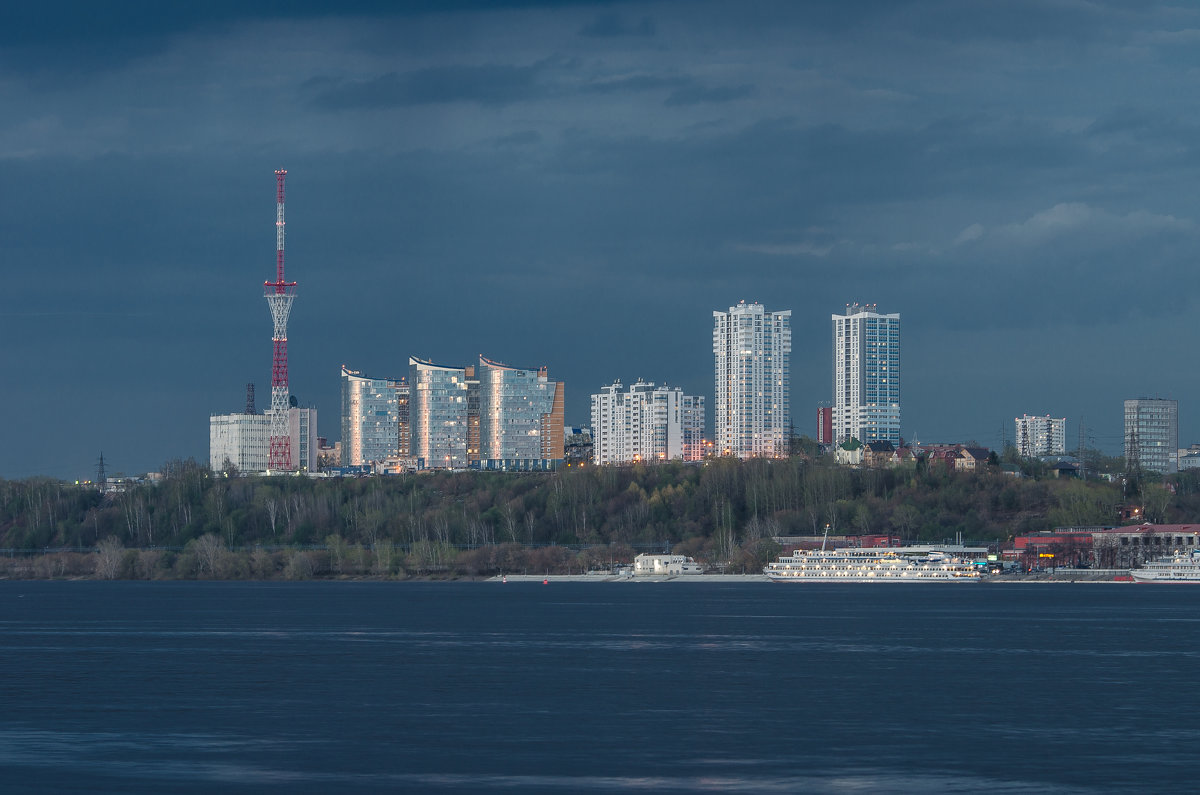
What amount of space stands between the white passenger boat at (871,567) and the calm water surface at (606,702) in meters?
47.2

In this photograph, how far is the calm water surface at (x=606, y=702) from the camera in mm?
28484

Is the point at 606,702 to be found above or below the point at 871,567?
above

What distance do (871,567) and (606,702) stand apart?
91.7m

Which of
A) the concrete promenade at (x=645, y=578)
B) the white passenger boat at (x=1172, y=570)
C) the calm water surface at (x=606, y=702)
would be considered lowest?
the concrete promenade at (x=645, y=578)

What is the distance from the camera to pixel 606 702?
39250 millimetres

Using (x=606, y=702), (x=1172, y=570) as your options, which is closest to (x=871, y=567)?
(x=1172, y=570)

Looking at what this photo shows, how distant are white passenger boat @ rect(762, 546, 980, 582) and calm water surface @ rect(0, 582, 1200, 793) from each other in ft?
155

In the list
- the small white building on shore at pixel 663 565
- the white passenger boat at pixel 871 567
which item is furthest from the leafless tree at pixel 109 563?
the white passenger boat at pixel 871 567

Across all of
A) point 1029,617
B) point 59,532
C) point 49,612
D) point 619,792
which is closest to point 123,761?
point 619,792

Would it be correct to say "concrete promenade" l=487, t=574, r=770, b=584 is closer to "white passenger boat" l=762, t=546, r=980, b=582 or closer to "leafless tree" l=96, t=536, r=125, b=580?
"white passenger boat" l=762, t=546, r=980, b=582

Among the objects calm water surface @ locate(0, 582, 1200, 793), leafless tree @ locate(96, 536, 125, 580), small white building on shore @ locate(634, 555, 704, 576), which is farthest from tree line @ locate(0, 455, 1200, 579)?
calm water surface @ locate(0, 582, 1200, 793)

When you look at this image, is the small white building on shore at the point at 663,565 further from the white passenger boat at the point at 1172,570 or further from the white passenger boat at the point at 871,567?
the white passenger boat at the point at 1172,570

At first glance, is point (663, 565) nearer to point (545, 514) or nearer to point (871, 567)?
point (871, 567)

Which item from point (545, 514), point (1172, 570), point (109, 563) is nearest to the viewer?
point (1172, 570)
